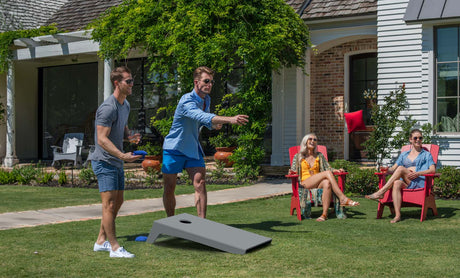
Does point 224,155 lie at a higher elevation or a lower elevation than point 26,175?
higher

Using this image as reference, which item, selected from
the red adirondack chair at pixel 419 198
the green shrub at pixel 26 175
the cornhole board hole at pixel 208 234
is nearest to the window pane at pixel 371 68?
the red adirondack chair at pixel 419 198

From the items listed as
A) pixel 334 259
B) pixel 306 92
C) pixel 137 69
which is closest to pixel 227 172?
pixel 306 92

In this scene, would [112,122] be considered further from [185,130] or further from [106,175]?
[185,130]

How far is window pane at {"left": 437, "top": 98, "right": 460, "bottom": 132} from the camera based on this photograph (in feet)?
37.6

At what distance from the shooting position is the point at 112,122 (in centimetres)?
525

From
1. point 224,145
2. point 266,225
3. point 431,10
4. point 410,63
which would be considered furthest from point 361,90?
point 266,225

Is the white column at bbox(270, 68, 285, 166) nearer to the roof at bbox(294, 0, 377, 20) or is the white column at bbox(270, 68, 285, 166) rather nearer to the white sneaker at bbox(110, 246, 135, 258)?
the roof at bbox(294, 0, 377, 20)

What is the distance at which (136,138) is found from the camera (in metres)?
5.94

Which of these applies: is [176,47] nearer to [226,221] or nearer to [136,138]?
[226,221]

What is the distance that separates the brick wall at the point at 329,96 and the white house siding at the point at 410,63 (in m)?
2.35

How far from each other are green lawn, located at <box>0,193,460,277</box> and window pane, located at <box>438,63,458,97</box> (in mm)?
4466

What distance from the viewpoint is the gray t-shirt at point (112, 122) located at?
204 inches

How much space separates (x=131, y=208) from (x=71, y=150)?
8842 millimetres

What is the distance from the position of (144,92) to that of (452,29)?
32.5ft
